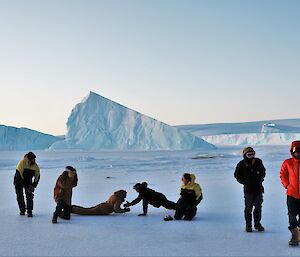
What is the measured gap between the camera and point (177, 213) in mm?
5336

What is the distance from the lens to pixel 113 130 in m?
45.8

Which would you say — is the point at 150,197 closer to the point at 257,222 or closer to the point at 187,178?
the point at 187,178

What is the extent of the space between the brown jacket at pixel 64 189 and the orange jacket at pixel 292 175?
281cm

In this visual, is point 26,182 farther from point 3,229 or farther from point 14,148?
point 14,148

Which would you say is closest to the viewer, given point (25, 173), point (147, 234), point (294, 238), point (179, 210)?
point (294, 238)

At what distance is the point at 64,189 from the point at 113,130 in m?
40.5

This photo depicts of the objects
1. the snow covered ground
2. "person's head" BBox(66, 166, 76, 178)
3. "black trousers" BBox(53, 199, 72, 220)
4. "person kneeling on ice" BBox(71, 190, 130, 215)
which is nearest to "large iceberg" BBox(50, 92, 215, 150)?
the snow covered ground

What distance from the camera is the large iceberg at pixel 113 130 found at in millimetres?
44969

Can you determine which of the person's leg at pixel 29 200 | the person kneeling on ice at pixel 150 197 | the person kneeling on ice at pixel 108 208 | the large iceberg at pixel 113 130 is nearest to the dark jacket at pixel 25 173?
the person's leg at pixel 29 200

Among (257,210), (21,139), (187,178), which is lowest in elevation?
(257,210)

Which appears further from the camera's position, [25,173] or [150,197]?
[150,197]

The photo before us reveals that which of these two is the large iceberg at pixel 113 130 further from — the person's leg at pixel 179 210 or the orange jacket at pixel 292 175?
the orange jacket at pixel 292 175

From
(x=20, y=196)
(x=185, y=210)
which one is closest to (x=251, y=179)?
(x=185, y=210)

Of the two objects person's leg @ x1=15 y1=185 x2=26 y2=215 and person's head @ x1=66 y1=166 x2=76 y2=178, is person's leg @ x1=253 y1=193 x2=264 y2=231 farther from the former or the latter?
person's leg @ x1=15 y1=185 x2=26 y2=215
